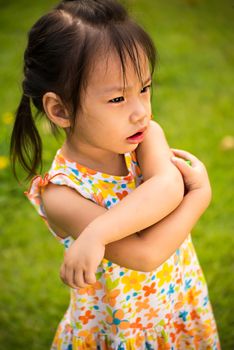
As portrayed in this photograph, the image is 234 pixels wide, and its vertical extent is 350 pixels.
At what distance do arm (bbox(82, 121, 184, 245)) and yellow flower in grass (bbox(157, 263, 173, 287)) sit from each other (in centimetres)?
28

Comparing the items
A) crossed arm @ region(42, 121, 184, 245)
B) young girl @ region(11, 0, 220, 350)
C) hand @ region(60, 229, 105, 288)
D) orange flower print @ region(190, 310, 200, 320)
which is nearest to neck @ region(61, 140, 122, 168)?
young girl @ region(11, 0, 220, 350)

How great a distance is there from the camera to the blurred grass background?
1.95 m

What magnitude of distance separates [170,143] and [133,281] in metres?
1.70

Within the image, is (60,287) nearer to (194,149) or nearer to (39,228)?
(39,228)

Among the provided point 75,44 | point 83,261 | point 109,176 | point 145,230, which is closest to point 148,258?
point 145,230

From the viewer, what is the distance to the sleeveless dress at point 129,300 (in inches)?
46.1

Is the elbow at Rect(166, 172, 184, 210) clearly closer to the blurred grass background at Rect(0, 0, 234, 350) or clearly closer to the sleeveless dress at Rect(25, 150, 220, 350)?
the sleeveless dress at Rect(25, 150, 220, 350)

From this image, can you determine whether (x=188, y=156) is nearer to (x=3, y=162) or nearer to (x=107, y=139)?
(x=107, y=139)

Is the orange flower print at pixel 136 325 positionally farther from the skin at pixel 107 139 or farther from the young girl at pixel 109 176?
the skin at pixel 107 139

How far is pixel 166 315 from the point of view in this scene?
1.29m

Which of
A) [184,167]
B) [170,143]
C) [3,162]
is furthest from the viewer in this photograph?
[170,143]

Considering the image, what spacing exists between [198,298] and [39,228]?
48.1 inches

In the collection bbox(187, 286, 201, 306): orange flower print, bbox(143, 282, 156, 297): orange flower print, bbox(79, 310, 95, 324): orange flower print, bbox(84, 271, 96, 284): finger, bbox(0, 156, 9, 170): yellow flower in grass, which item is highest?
bbox(84, 271, 96, 284): finger

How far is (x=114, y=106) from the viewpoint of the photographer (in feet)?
3.32
